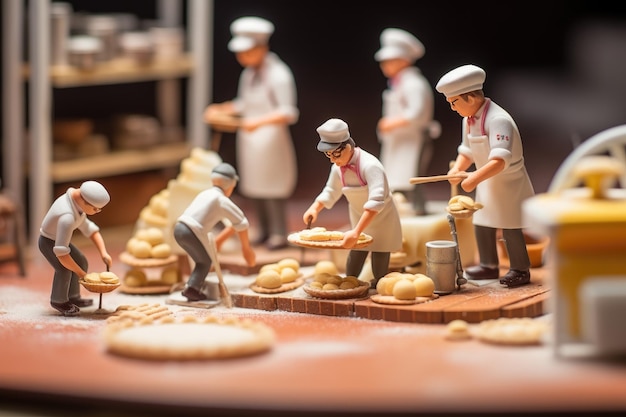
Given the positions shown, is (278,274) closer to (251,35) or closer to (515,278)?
(515,278)

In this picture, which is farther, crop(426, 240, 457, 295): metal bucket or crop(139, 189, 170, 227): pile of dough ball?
crop(139, 189, 170, 227): pile of dough ball

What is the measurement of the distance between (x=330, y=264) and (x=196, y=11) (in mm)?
3249

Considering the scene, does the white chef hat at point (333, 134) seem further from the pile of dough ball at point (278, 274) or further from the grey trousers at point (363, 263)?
the pile of dough ball at point (278, 274)

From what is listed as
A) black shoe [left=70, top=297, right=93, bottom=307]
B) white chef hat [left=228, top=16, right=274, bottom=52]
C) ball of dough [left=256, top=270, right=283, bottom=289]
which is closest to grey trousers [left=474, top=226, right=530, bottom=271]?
ball of dough [left=256, top=270, right=283, bottom=289]

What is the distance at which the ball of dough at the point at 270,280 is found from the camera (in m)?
7.47

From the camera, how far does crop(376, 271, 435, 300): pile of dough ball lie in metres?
7.05

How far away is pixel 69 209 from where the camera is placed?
22.9 feet

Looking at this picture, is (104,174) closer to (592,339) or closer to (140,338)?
(140,338)

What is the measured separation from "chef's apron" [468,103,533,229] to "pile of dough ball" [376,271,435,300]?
538mm

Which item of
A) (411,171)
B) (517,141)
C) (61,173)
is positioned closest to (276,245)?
(411,171)

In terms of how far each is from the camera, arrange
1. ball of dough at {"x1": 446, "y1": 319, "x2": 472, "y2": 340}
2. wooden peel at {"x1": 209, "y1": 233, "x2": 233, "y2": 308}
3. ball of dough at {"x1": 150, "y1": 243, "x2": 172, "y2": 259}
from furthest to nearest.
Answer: ball of dough at {"x1": 150, "y1": 243, "x2": 172, "y2": 259}
wooden peel at {"x1": 209, "y1": 233, "x2": 233, "y2": 308}
ball of dough at {"x1": 446, "y1": 319, "x2": 472, "y2": 340}

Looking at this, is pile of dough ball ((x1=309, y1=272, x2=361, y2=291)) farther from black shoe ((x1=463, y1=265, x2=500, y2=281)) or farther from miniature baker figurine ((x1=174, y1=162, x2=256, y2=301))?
black shoe ((x1=463, y1=265, x2=500, y2=281))

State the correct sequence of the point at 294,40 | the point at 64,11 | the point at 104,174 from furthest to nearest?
the point at 294,40 < the point at 104,174 < the point at 64,11

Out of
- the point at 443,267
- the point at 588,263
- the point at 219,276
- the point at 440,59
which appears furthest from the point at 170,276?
the point at 440,59
